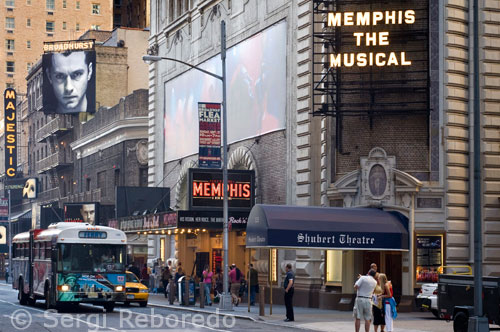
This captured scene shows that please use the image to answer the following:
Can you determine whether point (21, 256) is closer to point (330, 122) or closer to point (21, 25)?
point (330, 122)

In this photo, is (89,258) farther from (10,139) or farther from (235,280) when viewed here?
(10,139)

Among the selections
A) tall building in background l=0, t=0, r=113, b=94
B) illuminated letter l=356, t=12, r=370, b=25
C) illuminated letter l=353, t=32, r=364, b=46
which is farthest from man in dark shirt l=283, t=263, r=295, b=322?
tall building in background l=0, t=0, r=113, b=94

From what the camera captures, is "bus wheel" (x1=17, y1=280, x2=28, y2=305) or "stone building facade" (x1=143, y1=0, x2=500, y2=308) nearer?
"stone building facade" (x1=143, y1=0, x2=500, y2=308)

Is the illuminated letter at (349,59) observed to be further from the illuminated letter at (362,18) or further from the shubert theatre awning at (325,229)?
the shubert theatre awning at (325,229)

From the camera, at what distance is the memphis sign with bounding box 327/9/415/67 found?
122 feet

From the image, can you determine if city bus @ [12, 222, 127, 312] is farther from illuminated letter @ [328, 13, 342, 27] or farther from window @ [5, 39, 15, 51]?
window @ [5, 39, 15, 51]

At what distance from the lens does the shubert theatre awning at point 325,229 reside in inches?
1384

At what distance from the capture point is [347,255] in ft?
125

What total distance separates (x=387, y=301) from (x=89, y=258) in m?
12.3

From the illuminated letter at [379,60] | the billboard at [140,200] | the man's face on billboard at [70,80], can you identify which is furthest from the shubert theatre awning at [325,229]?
the man's face on billboard at [70,80]

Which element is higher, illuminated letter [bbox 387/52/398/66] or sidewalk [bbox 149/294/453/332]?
illuminated letter [bbox 387/52/398/66]

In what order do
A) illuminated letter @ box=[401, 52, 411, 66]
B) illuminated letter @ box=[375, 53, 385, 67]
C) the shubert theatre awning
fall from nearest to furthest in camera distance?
the shubert theatre awning
illuminated letter @ box=[401, 52, 411, 66]
illuminated letter @ box=[375, 53, 385, 67]

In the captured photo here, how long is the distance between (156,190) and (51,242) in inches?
850

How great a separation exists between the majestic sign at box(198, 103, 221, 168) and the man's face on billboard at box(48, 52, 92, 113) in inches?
1618
